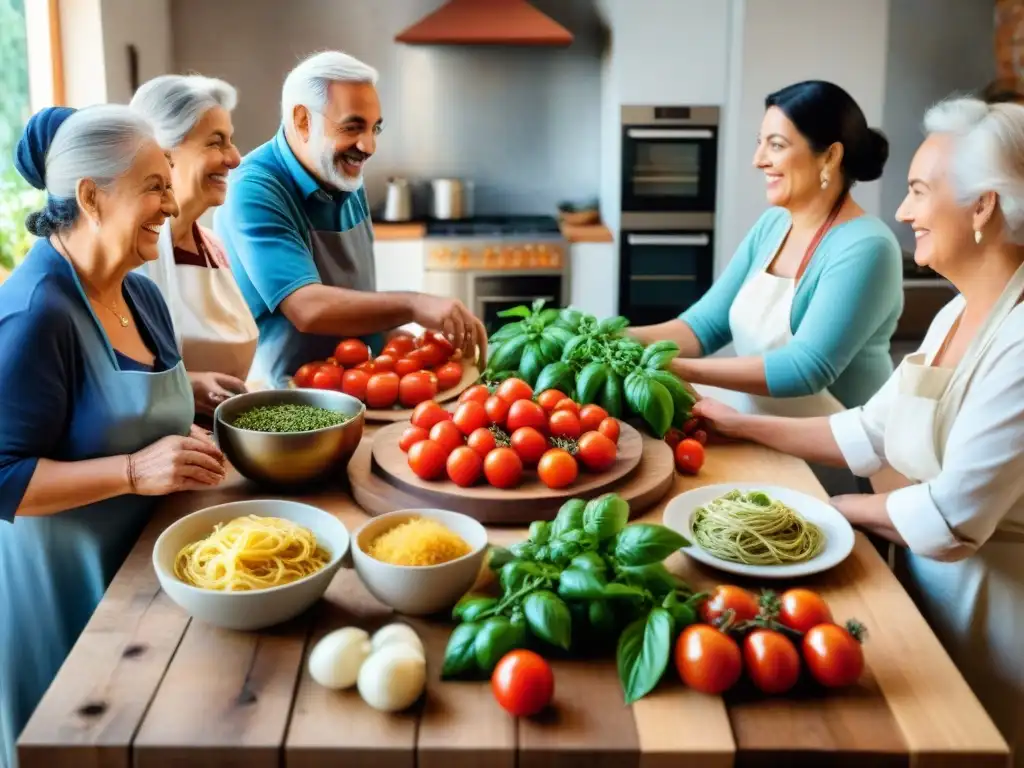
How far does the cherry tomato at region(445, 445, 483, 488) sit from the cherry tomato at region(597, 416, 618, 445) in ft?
0.83

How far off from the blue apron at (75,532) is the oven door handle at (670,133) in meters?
3.92

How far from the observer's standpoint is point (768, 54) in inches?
203

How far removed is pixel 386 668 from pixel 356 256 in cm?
167

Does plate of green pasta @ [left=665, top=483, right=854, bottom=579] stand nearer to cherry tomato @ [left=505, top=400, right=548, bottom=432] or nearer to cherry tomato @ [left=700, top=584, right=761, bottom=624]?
cherry tomato @ [left=700, top=584, right=761, bottom=624]

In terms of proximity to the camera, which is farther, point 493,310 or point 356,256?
point 493,310

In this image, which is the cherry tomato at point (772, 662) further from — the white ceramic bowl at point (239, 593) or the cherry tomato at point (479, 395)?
the cherry tomato at point (479, 395)

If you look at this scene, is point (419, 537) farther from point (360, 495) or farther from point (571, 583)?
point (360, 495)

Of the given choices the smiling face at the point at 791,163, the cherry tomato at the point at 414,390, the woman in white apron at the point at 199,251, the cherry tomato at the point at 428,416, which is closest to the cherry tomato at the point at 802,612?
the cherry tomato at the point at 428,416

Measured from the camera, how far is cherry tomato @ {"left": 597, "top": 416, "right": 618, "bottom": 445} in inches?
75.1

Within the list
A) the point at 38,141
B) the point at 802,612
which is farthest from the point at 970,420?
the point at 38,141

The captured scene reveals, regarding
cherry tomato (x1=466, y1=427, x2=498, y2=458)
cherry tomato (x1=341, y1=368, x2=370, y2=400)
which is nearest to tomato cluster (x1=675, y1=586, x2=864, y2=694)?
cherry tomato (x1=466, y1=427, x2=498, y2=458)

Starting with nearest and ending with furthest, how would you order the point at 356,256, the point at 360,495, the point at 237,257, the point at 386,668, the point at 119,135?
the point at 386,668 → the point at 119,135 → the point at 360,495 → the point at 237,257 → the point at 356,256

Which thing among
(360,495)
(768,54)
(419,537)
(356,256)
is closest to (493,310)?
(768,54)

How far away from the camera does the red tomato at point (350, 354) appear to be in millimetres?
2389
